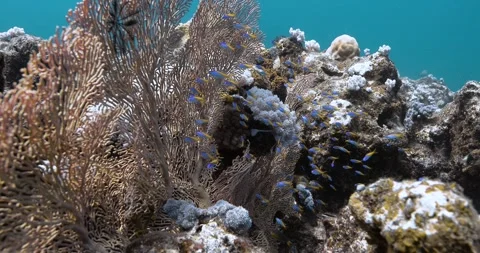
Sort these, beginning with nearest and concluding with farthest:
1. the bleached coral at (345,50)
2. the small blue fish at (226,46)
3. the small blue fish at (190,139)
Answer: the small blue fish at (190,139) < the small blue fish at (226,46) < the bleached coral at (345,50)

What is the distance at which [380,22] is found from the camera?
15062 centimetres

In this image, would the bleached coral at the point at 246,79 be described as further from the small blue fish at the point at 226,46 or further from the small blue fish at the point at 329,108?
the small blue fish at the point at 329,108

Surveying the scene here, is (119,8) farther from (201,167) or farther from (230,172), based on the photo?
(230,172)

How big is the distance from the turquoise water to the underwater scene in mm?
98096

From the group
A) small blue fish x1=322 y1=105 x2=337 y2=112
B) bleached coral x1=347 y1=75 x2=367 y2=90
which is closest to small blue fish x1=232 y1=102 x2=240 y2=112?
small blue fish x1=322 y1=105 x2=337 y2=112

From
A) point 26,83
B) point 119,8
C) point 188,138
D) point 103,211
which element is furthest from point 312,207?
point 26,83

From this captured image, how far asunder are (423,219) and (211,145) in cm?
302

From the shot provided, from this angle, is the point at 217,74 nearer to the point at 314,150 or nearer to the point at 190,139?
the point at 190,139

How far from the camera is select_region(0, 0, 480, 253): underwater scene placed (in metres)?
2.49

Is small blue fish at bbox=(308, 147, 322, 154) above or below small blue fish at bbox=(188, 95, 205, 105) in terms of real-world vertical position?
below

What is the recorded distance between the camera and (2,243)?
244cm

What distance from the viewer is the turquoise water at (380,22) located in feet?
369

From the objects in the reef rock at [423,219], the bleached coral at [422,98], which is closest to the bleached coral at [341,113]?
the bleached coral at [422,98]

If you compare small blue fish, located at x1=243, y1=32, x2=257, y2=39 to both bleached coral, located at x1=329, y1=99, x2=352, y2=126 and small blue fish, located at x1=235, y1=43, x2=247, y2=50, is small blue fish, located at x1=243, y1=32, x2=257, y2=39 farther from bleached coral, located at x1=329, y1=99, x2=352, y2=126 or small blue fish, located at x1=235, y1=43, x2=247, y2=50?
bleached coral, located at x1=329, y1=99, x2=352, y2=126
